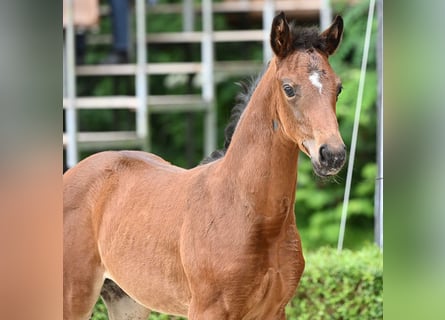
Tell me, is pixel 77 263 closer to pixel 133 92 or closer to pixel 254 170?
pixel 254 170

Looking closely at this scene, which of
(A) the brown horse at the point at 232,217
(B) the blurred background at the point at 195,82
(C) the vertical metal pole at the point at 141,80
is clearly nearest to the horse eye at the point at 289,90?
(A) the brown horse at the point at 232,217

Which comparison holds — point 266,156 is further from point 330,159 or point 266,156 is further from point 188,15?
point 188,15

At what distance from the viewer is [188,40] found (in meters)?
6.32

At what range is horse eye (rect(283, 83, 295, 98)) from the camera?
7.45ft

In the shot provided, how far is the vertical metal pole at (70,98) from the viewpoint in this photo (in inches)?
215

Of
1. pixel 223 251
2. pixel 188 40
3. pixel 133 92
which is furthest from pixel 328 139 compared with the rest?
pixel 133 92

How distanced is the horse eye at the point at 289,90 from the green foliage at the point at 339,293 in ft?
6.20

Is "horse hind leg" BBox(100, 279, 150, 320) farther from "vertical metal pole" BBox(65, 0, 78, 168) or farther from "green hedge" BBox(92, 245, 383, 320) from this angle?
"vertical metal pole" BBox(65, 0, 78, 168)

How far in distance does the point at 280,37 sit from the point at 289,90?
0.16 m

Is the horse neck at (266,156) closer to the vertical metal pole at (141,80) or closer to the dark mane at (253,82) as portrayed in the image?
the dark mane at (253,82)

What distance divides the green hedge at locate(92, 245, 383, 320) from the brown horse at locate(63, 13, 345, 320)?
1.16 m

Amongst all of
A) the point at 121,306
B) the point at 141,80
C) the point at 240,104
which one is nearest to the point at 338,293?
the point at 121,306

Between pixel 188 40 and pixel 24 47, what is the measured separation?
4607 mm

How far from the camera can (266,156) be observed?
244cm
